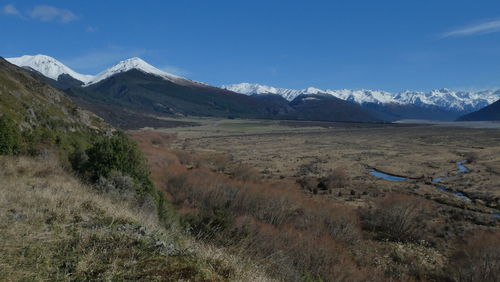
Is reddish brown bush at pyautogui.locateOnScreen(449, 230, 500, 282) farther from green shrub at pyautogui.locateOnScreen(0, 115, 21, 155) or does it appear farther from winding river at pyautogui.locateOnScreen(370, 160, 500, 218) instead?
green shrub at pyautogui.locateOnScreen(0, 115, 21, 155)

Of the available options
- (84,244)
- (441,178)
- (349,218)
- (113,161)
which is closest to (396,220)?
(349,218)

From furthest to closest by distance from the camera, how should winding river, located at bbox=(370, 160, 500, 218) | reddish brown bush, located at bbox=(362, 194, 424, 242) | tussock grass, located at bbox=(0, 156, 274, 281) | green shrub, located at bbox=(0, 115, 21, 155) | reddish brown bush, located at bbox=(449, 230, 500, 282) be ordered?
winding river, located at bbox=(370, 160, 500, 218)
reddish brown bush, located at bbox=(362, 194, 424, 242)
reddish brown bush, located at bbox=(449, 230, 500, 282)
green shrub, located at bbox=(0, 115, 21, 155)
tussock grass, located at bbox=(0, 156, 274, 281)

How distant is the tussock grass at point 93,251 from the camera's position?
4848mm

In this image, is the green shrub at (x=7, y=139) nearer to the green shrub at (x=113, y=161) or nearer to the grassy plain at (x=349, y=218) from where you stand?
the green shrub at (x=113, y=161)

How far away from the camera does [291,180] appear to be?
194 feet

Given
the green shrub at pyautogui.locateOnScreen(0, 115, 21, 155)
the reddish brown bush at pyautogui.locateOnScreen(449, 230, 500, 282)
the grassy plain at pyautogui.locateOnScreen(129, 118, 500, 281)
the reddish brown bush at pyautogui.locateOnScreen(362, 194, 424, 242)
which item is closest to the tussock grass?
the grassy plain at pyautogui.locateOnScreen(129, 118, 500, 281)

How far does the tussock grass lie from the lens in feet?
15.9

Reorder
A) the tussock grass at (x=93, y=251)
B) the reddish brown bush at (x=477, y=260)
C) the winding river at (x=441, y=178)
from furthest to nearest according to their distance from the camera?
the winding river at (x=441, y=178) → the reddish brown bush at (x=477, y=260) → the tussock grass at (x=93, y=251)

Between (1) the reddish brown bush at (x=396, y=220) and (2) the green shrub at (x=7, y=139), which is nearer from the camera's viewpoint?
(2) the green shrub at (x=7, y=139)

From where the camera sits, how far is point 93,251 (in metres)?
5.44

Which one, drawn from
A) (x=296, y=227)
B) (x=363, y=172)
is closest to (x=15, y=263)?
(x=296, y=227)

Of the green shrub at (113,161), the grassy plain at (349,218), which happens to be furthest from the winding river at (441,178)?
the green shrub at (113,161)

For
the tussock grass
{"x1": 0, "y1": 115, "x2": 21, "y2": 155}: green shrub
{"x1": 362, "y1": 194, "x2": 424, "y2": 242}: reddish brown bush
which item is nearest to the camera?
the tussock grass

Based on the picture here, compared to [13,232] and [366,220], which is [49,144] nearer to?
[13,232]
